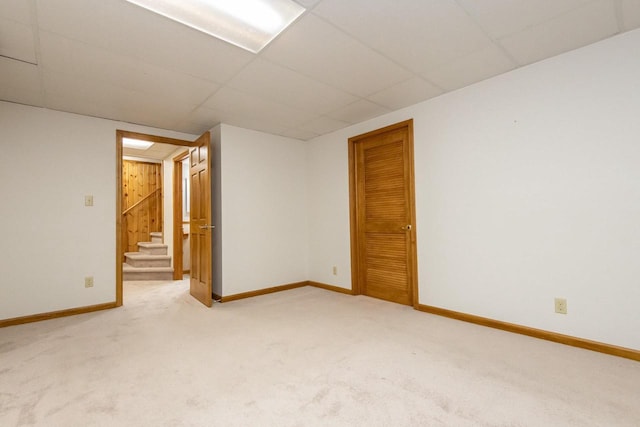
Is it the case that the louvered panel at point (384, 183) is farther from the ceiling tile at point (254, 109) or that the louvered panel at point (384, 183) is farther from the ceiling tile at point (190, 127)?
the ceiling tile at point (190, 127)

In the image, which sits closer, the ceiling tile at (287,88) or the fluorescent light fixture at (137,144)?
the ceiling tile at (287,88)

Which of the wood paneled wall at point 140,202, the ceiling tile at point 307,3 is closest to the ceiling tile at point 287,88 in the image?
the ceiling tile at point 307,3

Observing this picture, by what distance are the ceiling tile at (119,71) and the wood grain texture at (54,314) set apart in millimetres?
2426

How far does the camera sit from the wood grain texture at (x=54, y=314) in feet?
9.67

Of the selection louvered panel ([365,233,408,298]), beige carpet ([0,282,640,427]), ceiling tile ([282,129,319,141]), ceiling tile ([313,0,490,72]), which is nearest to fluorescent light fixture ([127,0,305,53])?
ceiling tile ([313,0,490,72])

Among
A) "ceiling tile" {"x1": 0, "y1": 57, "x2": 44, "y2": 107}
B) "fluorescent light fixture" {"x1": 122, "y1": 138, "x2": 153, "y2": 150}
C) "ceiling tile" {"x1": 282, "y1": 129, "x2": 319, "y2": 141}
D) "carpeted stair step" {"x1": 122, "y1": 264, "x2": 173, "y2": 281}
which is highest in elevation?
"fluorescent light fixture" {"x1": 122, "y1": 138, "x2": 153, "y2": 150}

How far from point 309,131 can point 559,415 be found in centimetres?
381

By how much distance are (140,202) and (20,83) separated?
12.8 ft

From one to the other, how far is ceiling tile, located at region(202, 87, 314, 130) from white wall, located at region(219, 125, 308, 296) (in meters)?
0.43

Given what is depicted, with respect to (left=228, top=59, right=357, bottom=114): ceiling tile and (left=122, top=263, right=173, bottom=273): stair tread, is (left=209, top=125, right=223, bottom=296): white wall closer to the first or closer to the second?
(left=228, top=59, right=357, bottom=114): ceiling tile

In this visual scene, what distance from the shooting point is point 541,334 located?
2.40m

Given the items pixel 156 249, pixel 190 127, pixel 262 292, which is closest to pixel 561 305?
pixel 262 292

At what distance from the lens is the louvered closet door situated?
3453 millimetres

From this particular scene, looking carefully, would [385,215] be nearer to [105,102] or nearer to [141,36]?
[141,36]
